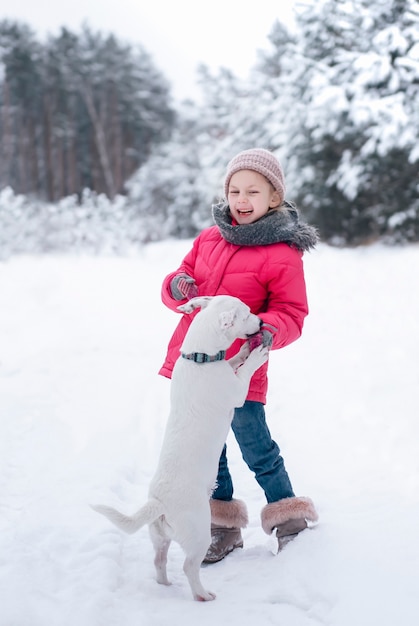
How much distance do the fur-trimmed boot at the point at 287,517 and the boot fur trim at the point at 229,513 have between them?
0.16 m

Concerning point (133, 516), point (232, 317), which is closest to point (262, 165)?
point (232, 317)

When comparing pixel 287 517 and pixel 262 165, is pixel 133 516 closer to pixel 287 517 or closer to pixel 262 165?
pixel 287 517

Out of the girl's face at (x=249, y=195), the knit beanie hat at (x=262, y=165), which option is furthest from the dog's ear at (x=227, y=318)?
the knit beanie hat at (x=262, y=165)

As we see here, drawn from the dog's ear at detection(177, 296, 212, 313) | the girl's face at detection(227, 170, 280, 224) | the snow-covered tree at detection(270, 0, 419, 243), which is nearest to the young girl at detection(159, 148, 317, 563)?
the girl's face at detection(227, 170, 280, 224)

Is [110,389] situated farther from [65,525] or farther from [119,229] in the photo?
[119,229]

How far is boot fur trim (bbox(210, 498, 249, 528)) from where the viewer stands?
276 cm

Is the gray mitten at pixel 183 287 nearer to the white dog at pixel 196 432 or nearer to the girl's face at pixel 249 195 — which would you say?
the white dog at pixel 196 432

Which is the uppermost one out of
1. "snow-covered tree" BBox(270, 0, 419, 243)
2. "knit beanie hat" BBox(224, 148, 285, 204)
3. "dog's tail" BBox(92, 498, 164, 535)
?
"snow-covered tree" BBox(270, 0, 419, 243)

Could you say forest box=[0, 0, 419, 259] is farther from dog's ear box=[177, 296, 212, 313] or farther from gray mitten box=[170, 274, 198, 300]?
dog's ear box=[177, 296, 212, 313]

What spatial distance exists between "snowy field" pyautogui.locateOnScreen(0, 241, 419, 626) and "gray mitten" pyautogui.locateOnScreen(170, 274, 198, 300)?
1.22 meters

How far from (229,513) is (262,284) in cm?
116

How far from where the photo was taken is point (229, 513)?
2.77 metres

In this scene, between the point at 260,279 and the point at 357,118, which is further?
the point at 357,118

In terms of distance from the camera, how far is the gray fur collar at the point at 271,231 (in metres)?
2.46
